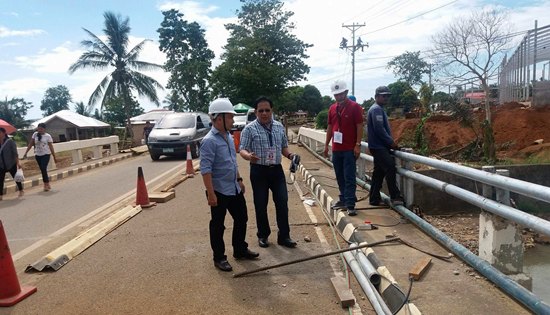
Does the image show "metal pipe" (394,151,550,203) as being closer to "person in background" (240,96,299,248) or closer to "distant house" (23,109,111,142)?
"person in background" (240,96,299,248)

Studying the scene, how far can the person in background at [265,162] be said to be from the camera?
199 inches

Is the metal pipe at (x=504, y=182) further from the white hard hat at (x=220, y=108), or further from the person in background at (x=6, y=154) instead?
the person in background at (x=6, y=154)

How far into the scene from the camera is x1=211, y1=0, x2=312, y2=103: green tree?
111 ft

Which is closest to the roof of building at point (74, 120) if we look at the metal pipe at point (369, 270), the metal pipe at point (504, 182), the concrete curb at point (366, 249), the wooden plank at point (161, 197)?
the wooden plank at point (161, 197)

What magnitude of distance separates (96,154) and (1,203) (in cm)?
952

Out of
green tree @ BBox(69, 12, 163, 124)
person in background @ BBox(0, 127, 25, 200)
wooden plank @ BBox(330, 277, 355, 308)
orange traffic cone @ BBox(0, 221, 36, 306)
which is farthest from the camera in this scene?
green tree @ BBox(69, 12, 163, 124)

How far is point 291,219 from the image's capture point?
263 inches

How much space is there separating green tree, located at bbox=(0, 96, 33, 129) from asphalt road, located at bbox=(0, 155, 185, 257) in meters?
44.1

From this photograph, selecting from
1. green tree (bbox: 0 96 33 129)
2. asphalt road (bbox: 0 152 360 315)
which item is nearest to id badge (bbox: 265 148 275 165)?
asphalt road (bbox: 0 152 360 315)

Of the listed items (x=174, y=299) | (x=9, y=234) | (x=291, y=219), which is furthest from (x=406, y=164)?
(x=9, y=234)

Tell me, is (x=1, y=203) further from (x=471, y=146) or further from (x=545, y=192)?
(x=471, y=146)

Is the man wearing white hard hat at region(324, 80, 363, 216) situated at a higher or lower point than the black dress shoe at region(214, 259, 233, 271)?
higher

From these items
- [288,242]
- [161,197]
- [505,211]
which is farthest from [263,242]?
[161,197]

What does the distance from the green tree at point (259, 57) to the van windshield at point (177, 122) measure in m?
16.3
